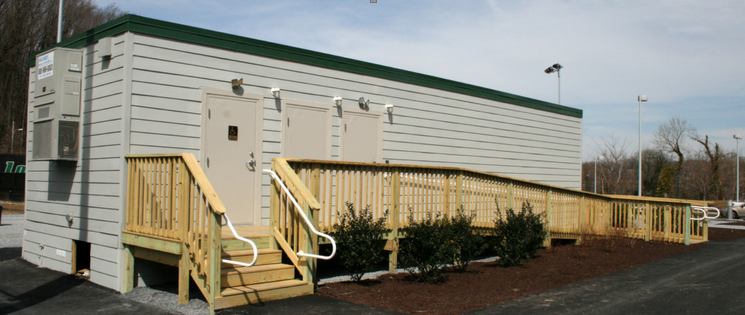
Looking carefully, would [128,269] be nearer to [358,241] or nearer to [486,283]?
[358,241]

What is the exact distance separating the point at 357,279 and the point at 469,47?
430 inches

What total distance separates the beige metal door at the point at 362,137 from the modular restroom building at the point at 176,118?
18 mm

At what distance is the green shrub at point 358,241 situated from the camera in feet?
20.2

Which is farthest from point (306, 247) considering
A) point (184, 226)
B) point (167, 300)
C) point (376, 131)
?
point (376, 131)

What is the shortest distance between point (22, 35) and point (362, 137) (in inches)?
908

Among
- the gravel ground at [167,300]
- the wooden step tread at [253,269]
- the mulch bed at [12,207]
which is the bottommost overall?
the mulch bed at [12,207]

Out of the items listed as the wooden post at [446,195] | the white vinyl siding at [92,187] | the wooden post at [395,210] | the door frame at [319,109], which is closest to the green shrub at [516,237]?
the wooden post at [446,195]

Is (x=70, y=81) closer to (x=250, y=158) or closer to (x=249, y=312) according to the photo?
(x=250, y=158)

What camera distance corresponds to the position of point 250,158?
284 inches

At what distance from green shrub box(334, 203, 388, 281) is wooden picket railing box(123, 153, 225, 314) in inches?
61.9

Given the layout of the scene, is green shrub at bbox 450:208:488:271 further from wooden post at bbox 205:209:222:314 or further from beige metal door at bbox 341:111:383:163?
wooden post at bbox 205:209:222:314

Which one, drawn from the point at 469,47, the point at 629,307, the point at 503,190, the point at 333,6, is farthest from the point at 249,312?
the point at 469,47

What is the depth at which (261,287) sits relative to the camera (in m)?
5.38

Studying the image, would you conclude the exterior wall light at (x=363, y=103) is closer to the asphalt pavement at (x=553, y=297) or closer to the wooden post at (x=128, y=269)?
the asphalt pavement at (x=553, y=297)
